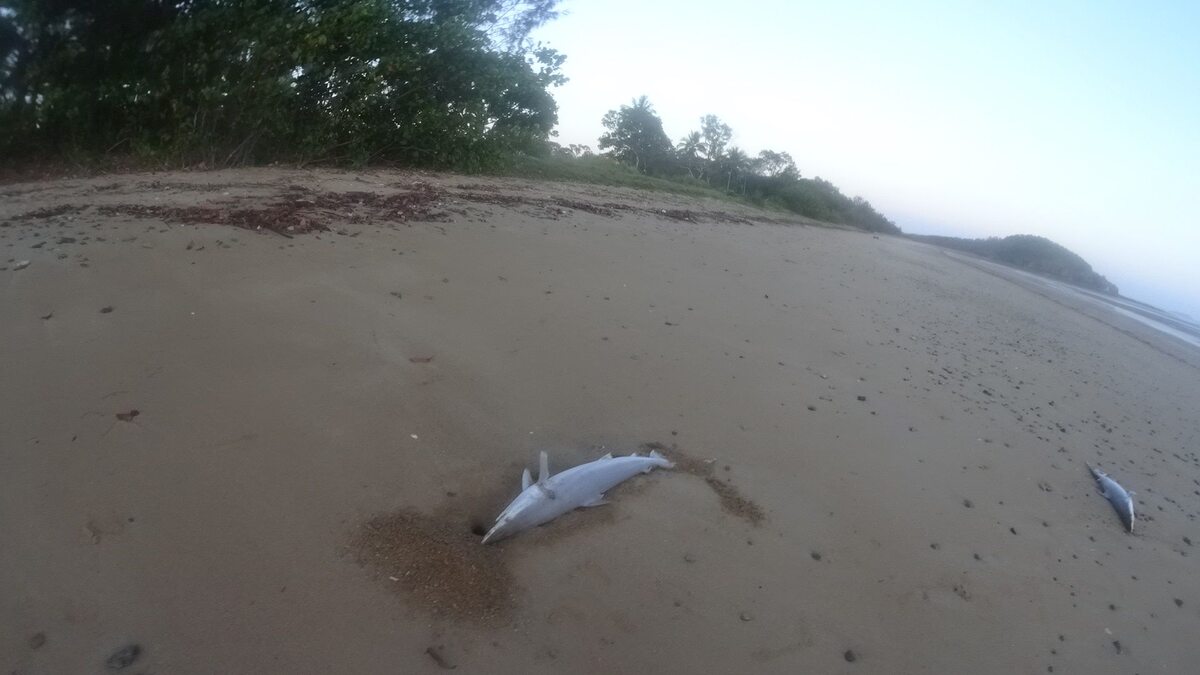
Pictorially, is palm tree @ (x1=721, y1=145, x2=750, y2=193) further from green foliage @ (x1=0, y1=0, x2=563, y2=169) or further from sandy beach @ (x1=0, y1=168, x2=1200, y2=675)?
sandy beach @ (x1=0, y1=168, x2=1200, y2=675)

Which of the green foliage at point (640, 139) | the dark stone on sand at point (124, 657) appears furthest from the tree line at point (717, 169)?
the dark stone on sand at point (124, 657)

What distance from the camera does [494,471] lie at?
3.63 m

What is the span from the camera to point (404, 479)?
3400mm

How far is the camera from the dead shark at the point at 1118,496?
4.60m

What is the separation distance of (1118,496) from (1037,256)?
28113 millimetres

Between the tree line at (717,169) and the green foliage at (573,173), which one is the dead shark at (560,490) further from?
the tree line at (717,169)

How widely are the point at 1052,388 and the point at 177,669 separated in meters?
7.47

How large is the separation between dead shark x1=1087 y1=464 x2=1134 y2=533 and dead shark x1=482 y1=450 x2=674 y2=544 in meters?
3.18

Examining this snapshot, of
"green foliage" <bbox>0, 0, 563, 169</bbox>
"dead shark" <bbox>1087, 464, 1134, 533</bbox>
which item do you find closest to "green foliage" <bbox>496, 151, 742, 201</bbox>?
"green foliage" <bbox>0, 0, 563, 169</bbox>

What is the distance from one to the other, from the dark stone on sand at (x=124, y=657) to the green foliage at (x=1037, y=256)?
2938 cm

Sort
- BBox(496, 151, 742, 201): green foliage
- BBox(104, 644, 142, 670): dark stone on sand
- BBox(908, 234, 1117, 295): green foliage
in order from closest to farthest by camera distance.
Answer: BBox(104, 644, 142, 670): dark stone on sand → BBox(496, 151, 742, 201): green foliage → BBox(908, 234, 1117, 295): green foliage

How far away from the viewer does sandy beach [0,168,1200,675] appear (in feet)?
8.79

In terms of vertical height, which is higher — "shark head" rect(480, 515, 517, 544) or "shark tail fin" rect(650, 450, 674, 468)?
"shark tail fin" rect(650, 450, 674, 468)

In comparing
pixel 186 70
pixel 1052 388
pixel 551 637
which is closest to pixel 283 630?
pixel 551 637
